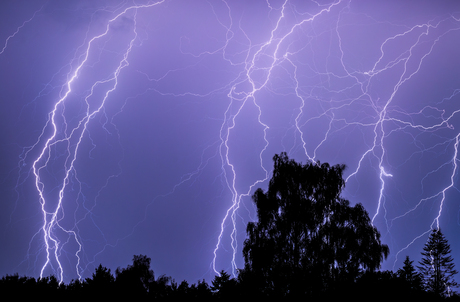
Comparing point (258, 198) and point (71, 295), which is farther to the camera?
point (258, 198)

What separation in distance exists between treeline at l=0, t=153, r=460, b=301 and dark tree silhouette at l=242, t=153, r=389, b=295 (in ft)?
0.09

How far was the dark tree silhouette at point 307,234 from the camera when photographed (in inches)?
359

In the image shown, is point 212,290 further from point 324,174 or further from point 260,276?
point 324,174

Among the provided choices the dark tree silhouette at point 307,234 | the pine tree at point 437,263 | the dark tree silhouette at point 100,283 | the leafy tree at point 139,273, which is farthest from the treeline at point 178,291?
the pine tree at point 437,263

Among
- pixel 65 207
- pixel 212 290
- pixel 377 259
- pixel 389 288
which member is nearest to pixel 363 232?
pixel 377 259

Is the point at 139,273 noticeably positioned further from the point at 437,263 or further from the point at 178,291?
the point at 437,263

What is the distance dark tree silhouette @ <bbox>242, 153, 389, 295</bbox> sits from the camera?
912 cm

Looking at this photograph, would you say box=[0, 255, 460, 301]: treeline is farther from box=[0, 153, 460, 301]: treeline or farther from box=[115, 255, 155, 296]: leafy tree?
box=[115, 255, 155, 296]: leafy tree

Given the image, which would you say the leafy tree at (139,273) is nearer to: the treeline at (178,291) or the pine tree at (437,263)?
the treeline at (178,291)

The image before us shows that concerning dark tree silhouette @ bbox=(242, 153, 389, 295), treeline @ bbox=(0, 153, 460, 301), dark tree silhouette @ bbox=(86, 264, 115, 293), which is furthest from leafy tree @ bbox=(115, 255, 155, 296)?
dark tree silhouette @ bbox=(242, 153, 389, 295)

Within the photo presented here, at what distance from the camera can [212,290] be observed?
8.42 m

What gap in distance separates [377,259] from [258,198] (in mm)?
4386

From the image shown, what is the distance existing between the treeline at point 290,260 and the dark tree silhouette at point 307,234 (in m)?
0.03

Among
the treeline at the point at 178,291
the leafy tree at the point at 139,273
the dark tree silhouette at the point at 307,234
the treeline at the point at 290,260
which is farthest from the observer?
the leafy tree at the point at 139,273
